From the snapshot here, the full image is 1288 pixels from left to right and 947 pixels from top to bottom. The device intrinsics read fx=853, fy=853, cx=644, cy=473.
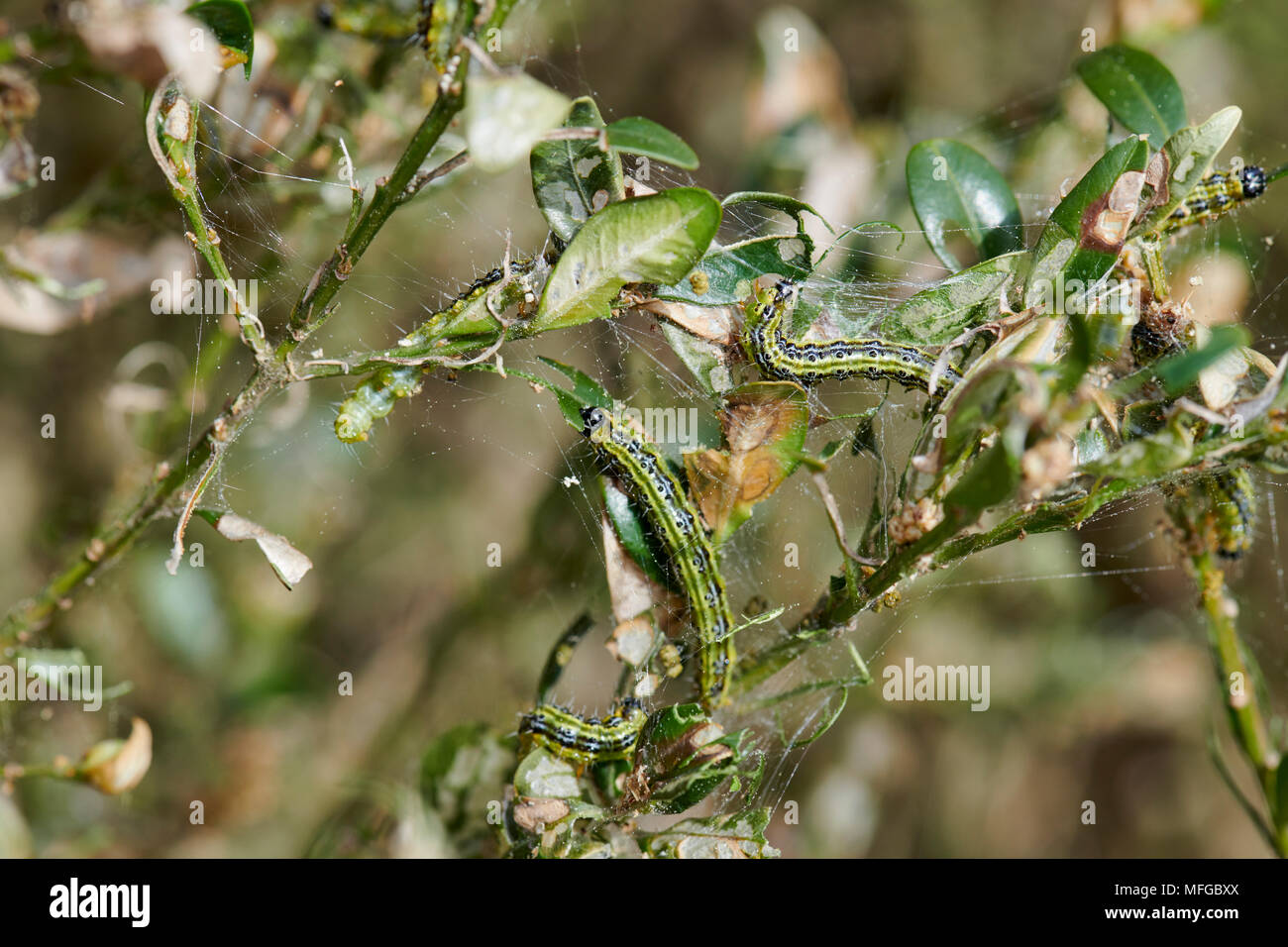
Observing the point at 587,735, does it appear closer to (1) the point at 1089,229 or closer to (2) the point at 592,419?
(2) the point at 592,419

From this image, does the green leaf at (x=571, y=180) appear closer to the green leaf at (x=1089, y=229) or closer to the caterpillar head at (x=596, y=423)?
the caterpillar head at (x=596, y=423)

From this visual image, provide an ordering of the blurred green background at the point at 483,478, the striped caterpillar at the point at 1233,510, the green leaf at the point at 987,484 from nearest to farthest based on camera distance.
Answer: the green leaf at the point at 987,484 < the striped caterpillar at the point at 1233,510 < the blurred green background at the point at 483,478

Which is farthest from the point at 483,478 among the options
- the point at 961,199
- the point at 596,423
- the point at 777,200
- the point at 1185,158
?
the point at 1185,158

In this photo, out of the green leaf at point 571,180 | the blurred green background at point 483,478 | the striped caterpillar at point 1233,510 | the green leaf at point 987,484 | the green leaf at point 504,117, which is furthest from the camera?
the blurred green background at point 483,478

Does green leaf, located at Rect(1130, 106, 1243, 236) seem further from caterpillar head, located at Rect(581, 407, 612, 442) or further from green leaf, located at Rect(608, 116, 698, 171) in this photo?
caterpillar head, located at Rect(581, 407, 612, 442)

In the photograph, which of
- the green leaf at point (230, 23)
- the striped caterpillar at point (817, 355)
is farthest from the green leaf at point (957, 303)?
the green leaf at point (230, 23)

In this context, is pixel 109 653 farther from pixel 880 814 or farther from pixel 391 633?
pixel 880 814

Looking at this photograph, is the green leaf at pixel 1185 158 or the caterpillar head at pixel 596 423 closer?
the green leaf at pixel 1185 158
